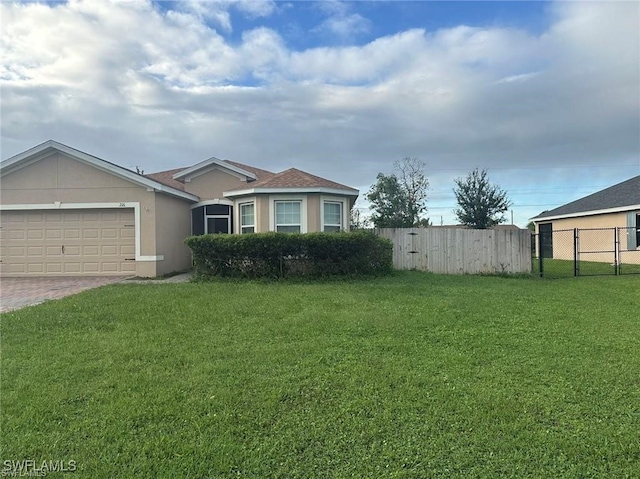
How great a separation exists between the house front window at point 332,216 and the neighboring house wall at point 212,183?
517 centimetres

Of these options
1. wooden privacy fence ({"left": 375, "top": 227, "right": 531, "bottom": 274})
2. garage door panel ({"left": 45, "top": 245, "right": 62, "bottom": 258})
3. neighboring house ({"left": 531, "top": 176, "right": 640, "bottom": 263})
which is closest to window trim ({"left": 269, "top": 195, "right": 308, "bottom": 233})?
wooden privacy fence ({"left": 375, "top": 227, "right": 531, "bottom": 274})

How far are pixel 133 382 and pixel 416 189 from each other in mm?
25157

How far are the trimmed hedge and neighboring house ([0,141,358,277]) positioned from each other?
1.80 m

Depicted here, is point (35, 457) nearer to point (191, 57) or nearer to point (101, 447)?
point (101, 447)

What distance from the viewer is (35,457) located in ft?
9.46

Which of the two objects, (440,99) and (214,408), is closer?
(214,408)

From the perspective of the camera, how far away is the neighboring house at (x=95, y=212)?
43.3ft

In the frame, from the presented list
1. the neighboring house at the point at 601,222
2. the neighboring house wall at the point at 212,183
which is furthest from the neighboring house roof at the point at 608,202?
the neighboring house wall at the point at 212,183

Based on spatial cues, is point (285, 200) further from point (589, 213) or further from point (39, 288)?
point (589, 213)

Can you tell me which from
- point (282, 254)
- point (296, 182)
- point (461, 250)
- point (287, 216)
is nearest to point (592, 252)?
point (461, 250)

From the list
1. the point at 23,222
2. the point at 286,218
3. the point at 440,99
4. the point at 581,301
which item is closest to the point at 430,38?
the point at 440,99

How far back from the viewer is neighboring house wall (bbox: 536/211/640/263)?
60.5ft

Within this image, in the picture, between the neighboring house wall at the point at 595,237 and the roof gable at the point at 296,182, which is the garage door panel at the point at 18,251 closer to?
the roof gable at the point at 296,182

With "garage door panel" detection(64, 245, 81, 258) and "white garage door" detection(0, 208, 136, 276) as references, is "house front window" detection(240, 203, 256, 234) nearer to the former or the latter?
"white garage door" detection(0, 208, 136, 276)
